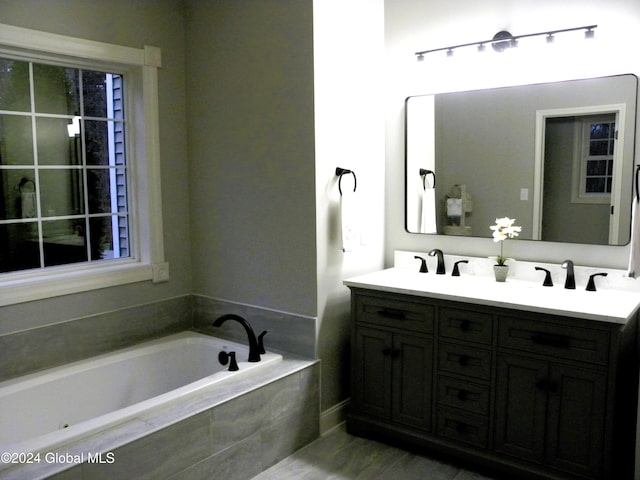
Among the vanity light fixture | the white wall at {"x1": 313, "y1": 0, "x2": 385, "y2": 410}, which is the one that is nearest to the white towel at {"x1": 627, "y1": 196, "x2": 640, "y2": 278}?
the vanity light fixture

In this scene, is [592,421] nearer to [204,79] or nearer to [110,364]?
[110,364]

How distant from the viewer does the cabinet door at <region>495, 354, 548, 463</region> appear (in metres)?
2.40

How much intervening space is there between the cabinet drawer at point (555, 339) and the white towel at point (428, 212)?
0.93m

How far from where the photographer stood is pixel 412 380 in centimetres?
278

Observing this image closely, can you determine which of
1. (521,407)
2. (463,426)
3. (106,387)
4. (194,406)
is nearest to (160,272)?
(106,387)

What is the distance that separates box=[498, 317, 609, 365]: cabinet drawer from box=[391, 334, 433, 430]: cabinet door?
398 millimetres

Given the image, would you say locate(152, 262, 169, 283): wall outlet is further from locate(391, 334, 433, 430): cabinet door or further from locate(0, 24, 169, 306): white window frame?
locate(391, 334, 433, 430): cabinet door

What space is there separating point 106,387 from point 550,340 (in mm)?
2174

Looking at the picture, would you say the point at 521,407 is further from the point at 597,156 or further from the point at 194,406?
the point at 194,406

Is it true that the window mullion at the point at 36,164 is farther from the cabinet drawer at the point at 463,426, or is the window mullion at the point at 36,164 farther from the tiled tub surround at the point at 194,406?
the cabinet drawer at the point at 463,426

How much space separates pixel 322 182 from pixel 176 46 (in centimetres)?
128

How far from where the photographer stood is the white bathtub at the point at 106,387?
7.48 ft

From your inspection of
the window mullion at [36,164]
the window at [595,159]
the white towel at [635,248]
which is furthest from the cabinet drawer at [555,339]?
the window mullion at [36,164]

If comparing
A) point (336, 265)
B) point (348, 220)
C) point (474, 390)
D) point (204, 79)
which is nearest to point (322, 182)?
point (348, 220)
